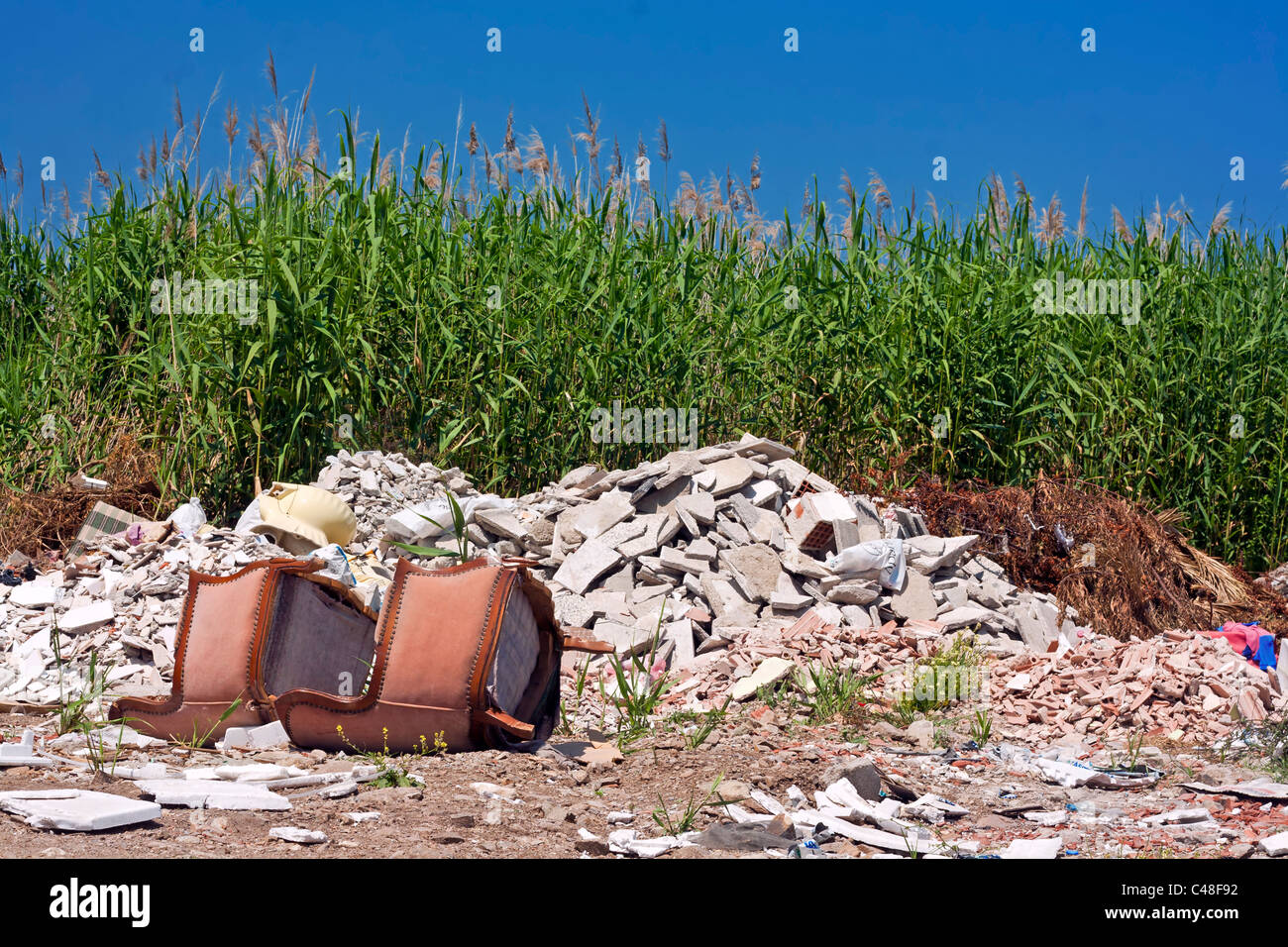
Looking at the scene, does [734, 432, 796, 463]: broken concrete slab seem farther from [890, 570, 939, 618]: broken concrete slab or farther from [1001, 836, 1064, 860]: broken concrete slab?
[1001, 836, 1064, 860]: broken concrete slab

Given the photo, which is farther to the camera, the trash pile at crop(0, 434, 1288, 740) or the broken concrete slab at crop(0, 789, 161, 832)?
the trash pile at crop(0, 434, 1288, 740)

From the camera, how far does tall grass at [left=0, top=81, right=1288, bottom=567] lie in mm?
7863

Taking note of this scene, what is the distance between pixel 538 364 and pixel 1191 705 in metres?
4.96

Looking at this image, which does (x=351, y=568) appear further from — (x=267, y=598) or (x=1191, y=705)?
(x=1191, y=705)

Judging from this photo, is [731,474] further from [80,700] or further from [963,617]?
[80,700]

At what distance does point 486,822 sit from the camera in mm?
3395

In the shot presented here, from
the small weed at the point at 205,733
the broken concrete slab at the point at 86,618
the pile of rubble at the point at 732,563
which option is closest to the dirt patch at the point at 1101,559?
the pile of rubble at the point at 732,563

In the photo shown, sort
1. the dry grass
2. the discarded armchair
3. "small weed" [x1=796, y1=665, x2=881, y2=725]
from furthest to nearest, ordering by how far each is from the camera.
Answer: the dry grass, "small weed" [x1=796, y1=665, x2=881, y2=725], the discarded armchair

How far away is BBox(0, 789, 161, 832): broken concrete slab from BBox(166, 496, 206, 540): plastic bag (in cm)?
399

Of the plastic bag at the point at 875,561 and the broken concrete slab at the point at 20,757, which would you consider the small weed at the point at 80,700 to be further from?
the plastic bag at the point at 875,561

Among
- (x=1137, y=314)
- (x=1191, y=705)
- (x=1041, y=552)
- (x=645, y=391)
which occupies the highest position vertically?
(x=1137, y=314)

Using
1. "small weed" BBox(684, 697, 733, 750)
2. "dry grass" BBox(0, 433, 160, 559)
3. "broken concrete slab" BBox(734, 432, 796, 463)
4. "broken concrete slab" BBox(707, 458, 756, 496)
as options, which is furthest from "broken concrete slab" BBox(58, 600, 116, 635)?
"broken concrete slab" BBox(734, 432, 796, 463)

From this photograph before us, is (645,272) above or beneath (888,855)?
above
